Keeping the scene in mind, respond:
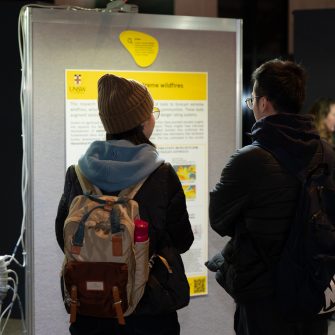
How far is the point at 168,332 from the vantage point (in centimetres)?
181

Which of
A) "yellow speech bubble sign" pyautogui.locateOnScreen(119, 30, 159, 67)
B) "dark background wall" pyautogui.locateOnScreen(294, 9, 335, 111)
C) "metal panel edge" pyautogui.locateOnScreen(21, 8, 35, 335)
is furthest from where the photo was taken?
"dark background wall" pyautogui.locateOnScreen(294, 9, 335, 111)

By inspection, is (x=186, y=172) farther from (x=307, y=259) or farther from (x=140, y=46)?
(x=307, y=259)

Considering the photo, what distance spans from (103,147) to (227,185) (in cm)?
43

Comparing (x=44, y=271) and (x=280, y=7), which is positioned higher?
(x=280, y=7)

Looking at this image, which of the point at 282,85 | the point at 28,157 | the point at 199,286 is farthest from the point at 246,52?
the point at 282,85

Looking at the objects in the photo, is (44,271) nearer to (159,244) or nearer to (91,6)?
(159,244)

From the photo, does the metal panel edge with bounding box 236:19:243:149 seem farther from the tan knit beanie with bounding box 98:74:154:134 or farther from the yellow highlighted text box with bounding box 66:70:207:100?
the tan knit beanie with bounding box 98:74:154:134

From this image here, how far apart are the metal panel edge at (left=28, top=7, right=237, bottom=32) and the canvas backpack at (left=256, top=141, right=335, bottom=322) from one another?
3.58ft

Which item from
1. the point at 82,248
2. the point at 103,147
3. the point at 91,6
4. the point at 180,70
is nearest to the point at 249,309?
the point at 82,248

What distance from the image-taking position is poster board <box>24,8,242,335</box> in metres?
2.48

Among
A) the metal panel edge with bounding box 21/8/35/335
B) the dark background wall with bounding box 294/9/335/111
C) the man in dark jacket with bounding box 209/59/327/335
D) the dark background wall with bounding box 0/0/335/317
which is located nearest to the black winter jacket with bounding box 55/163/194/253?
the man in dark jacket with bounding box 209/59/327/335

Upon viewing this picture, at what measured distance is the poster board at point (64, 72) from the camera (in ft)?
8.15

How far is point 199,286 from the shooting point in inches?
110

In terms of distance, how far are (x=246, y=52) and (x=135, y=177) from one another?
3.77 meters
